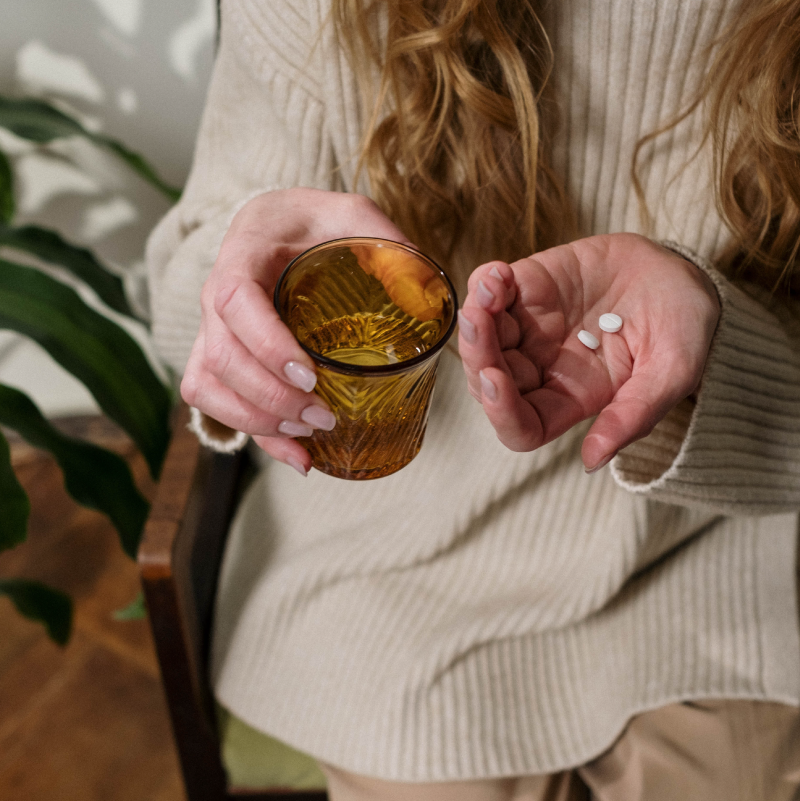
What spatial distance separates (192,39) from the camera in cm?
107

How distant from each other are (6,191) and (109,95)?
207 millimetres

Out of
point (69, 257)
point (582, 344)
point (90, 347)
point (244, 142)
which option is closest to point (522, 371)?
point (582, 344)

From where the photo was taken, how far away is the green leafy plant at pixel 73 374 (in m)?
0.80

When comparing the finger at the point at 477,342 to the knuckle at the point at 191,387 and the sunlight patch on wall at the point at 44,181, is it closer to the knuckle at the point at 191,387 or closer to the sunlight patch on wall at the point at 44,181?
the knuckle at the point at 191,387

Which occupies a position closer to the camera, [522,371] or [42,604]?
[522,371]

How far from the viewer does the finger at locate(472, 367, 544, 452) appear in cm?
41

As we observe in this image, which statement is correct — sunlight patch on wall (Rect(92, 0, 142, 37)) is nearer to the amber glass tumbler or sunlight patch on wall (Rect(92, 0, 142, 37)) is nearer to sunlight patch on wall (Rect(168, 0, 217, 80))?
sunlight patch on wall (Rect(168, 0, 217, 80))

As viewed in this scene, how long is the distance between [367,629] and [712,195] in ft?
1.75

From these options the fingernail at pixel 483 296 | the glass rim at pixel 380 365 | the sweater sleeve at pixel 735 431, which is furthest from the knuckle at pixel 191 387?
the sweater sleeve at pixel 735 431

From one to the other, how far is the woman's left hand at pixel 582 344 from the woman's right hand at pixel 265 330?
93 mm

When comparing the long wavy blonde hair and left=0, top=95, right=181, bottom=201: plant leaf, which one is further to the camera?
left=0, top=95, right=181, bottom=201: plant leaf

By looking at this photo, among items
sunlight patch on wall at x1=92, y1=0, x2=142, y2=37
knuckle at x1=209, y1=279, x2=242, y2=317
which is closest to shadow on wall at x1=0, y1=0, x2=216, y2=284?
sunlight patch on wall at x1=92, y1=0, x2=142, y2=37

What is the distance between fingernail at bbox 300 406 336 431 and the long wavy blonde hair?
0.94 ft

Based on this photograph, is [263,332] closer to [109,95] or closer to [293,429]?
[293,429]
